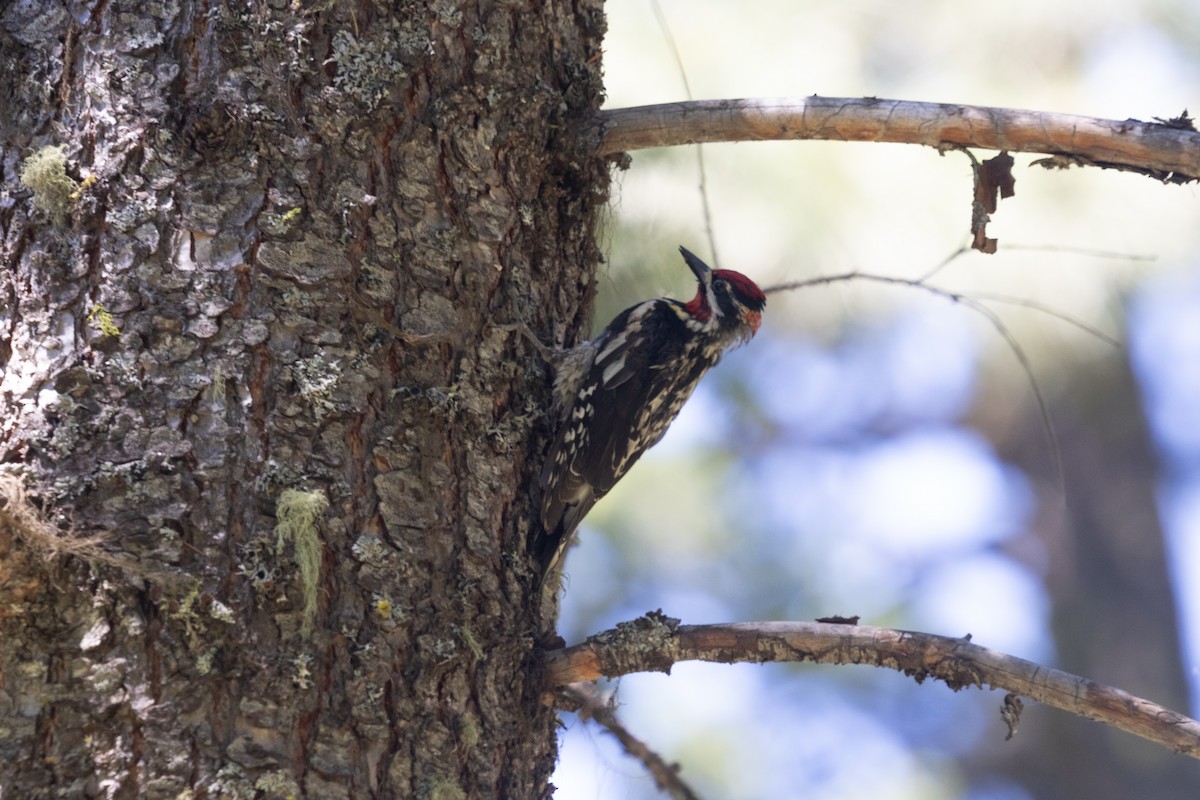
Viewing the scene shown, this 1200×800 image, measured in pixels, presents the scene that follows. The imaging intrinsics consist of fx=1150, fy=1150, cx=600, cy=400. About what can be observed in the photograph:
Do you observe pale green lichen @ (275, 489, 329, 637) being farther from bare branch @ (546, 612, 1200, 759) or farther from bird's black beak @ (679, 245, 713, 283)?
bird's black beak @ (679, 245, 713, 283)

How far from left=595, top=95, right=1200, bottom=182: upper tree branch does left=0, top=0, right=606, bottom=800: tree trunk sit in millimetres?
367

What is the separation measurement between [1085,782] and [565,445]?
5.19 metres

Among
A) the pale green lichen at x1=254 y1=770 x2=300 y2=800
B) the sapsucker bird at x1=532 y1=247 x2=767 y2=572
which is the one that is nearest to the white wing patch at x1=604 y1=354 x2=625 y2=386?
the sapsucker bird at x1=532 y1=247 x2=767 y2=572

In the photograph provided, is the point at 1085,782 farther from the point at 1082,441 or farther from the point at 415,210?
the point at 415,210

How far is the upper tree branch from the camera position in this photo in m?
2.26

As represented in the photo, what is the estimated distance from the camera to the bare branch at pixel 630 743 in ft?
8.91

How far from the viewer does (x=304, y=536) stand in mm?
2033

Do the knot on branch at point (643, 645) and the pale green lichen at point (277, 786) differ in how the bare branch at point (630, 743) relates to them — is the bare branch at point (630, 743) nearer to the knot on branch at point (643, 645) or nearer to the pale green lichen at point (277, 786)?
the knot on branch at point (643, 645)

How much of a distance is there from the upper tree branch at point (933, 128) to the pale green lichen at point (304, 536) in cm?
118

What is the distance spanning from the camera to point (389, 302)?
90.5 inches

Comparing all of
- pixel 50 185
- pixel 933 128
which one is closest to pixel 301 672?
pixel 50 185

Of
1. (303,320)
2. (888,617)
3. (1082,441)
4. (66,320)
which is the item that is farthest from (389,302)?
(1082,441)

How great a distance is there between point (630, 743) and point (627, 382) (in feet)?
3.67

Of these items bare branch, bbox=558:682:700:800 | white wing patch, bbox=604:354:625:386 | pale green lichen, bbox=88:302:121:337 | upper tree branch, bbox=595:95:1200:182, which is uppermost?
white wing patch, bbox=604:354:625:386
